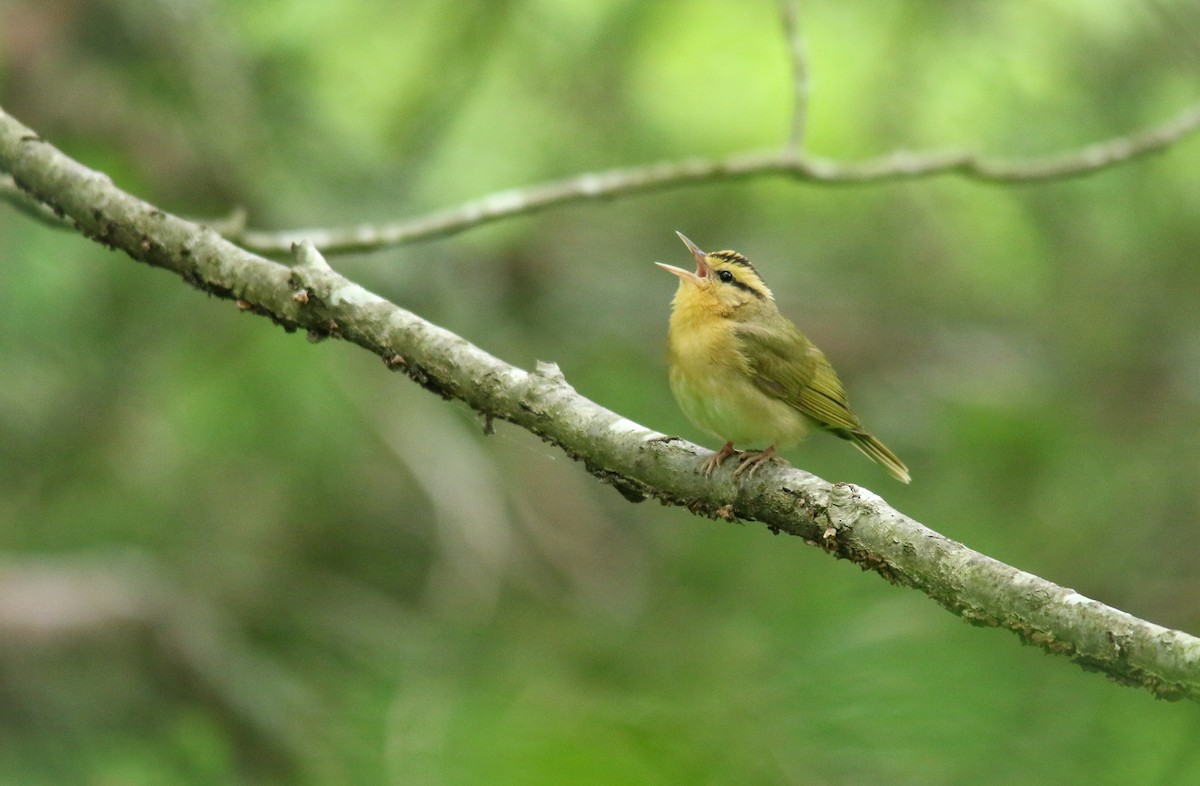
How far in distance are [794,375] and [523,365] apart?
3.30 m

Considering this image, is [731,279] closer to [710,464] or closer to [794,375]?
[794,375]

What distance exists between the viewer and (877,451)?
17.8 ft

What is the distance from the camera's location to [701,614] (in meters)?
5.31

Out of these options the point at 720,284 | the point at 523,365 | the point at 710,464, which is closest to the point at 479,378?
the point at 710,464

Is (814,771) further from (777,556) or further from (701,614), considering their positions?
(777,556)

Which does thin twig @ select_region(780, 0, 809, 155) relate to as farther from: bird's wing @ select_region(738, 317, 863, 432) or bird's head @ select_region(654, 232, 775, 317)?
bird's wing @ select_region(738, 317, 863, 432)

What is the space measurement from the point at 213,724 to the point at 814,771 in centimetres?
362

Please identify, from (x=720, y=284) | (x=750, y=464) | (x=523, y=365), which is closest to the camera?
(x=750, y=464)

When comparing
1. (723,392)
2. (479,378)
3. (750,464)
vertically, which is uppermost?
(723,392)

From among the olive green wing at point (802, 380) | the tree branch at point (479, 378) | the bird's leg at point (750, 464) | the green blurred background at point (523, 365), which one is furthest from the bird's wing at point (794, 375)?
the tree branch at point (479, 378)

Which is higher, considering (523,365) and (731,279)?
(523,365)

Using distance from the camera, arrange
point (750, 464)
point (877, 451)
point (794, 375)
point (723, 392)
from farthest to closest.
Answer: point (877, 451)
point (794, 375)
point (723, 392)
point (750, 464)

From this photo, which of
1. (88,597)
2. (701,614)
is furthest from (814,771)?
(88,597)

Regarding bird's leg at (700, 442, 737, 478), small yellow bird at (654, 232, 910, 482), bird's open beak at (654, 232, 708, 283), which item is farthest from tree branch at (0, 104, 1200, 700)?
bird's open beak at (654, 232, 708, 283)
